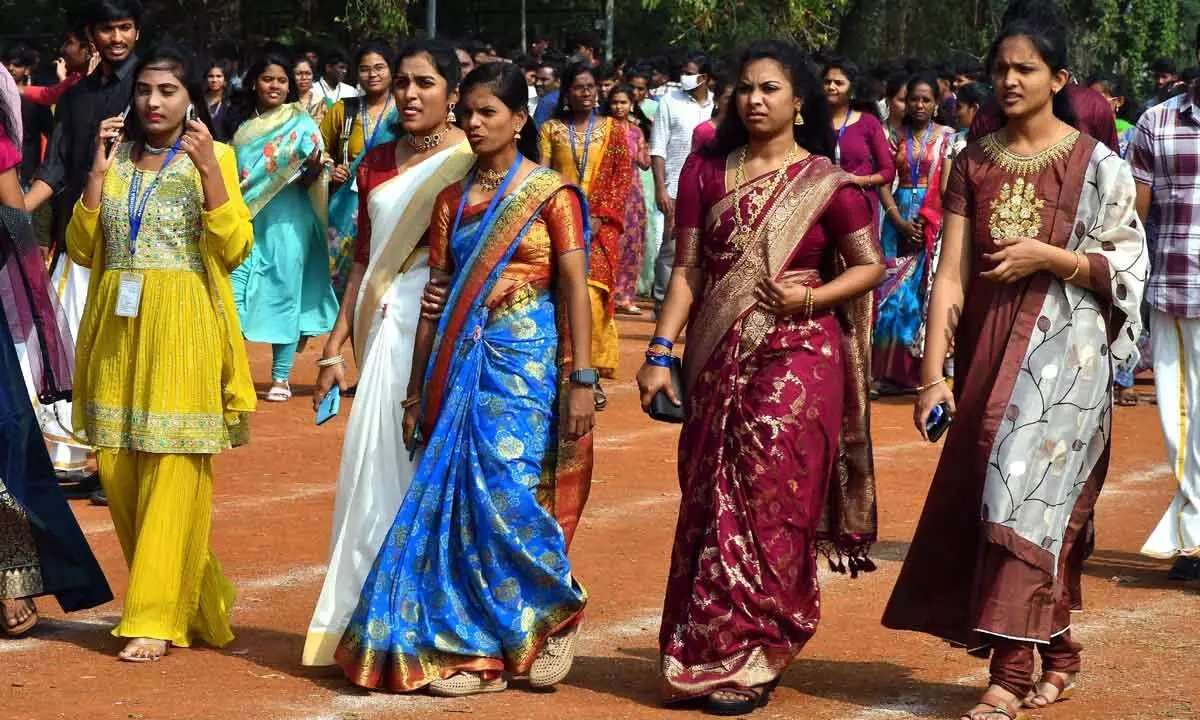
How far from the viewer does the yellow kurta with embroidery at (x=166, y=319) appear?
6.71 m

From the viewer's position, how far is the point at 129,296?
6703 mm

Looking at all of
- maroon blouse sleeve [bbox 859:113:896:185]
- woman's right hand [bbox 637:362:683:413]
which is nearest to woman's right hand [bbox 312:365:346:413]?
woman's right hand [bbox 637:362:683:413]

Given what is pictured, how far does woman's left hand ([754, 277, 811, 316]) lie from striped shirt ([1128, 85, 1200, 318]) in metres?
2.75

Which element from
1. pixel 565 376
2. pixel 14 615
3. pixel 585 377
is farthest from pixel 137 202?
pixel 585 377

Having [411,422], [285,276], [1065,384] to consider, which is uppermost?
[1065,384]

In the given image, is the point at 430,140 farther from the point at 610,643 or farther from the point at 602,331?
the point at 602,331

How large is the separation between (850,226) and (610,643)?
1730 mm

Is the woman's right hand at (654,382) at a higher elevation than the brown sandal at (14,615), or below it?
higher

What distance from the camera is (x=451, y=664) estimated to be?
20.3 feet

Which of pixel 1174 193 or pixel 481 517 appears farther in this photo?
pixel 1174 193

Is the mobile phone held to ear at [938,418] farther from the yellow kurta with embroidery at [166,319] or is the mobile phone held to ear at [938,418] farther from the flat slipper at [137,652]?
the flat slipper at [137,652]

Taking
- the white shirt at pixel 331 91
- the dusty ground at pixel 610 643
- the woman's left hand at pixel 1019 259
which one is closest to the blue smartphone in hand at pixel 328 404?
the dusty ground at pixel 610 643

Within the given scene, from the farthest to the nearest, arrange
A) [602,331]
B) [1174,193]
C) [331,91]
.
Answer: [331,91] < [602,331] < [1174,193]

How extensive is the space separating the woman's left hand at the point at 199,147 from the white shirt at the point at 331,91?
10.2m
